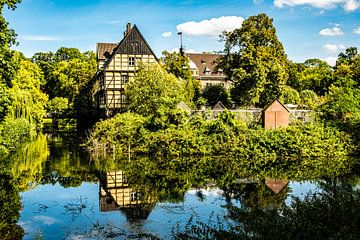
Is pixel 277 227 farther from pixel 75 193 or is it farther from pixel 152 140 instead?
pixel 152 140

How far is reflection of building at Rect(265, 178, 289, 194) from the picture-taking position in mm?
15976

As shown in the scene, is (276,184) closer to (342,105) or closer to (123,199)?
(123,199)

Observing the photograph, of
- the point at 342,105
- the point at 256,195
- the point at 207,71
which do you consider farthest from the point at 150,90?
the point at 207,71

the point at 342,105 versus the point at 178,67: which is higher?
the point at 178,67

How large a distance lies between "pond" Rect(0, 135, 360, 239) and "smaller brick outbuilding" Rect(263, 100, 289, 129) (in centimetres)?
886

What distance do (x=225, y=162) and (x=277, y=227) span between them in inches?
554

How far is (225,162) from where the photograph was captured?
22.6 metres

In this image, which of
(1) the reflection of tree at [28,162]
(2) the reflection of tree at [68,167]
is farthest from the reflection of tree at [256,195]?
(1) the reflection of tree at [28,162]

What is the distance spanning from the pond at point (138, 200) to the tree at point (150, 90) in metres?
10.1

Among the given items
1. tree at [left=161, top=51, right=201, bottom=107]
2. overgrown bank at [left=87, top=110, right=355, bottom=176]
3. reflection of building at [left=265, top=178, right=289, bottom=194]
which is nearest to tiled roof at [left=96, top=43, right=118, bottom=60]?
tree at [left=161, top=51, right=201, bottom=107]

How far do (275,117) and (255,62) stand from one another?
10.9 m

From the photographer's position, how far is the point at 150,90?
3241cm

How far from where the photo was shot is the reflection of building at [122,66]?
41.9 m

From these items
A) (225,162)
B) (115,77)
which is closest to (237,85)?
(115,77)
